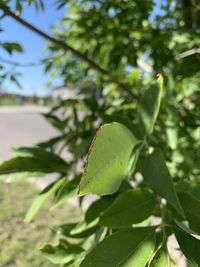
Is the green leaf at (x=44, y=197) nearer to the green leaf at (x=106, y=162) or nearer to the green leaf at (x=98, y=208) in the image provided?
the green leaf at (x=98, y=208)

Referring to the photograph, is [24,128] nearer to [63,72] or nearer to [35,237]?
[35,237]

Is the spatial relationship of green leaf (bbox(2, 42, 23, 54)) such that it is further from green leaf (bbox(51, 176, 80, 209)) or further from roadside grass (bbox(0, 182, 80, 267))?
roadside grass (bbox(0, 182, 80, 267))

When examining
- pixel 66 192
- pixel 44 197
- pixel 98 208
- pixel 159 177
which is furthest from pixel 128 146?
pixel 44 197

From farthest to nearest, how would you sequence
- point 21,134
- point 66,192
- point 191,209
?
1. point 21,134
2. point 66,192
3. point 191,209

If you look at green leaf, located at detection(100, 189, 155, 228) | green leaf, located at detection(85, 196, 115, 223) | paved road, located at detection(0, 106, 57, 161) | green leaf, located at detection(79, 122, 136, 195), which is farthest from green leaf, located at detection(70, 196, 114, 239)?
paved road, located at detection(0, 106, 57, 161)

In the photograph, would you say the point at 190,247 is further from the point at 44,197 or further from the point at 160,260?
the point at 44,197

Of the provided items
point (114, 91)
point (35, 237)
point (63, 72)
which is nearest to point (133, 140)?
point (114, 91)

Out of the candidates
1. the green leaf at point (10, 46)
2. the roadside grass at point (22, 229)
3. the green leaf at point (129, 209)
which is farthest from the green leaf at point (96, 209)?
the roadside grass at point (22, 229)

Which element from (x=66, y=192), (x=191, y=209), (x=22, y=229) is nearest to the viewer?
(x=191, y=209)
